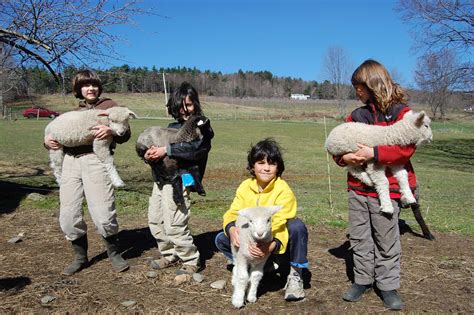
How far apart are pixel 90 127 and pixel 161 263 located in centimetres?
179

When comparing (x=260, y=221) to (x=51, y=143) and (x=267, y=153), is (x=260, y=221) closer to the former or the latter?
(x=267, y=153)

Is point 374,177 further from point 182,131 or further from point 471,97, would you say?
point 471,97

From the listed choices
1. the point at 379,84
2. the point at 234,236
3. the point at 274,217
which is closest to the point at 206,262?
the point at 234,236

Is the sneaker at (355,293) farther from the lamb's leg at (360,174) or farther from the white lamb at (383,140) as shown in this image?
the lamb's leg at (360,174)

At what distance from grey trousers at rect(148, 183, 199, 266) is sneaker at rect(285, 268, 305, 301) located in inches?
49.9

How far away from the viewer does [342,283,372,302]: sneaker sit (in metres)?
4.09

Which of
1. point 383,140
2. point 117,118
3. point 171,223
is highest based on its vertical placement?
point 117,118

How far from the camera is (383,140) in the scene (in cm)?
386

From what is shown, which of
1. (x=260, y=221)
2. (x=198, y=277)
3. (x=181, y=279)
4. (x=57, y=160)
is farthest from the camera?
(x=57, y=160)

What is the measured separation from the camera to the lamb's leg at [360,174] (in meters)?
3.99

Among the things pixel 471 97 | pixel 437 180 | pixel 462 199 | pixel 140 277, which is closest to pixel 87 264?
pixel 140 277

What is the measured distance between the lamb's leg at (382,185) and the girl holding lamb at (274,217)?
80 centimetres

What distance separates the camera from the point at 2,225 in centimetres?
680

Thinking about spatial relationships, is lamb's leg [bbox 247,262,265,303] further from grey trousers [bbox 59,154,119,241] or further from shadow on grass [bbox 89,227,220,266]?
grey trousers [bbox 59,154,119,241]
